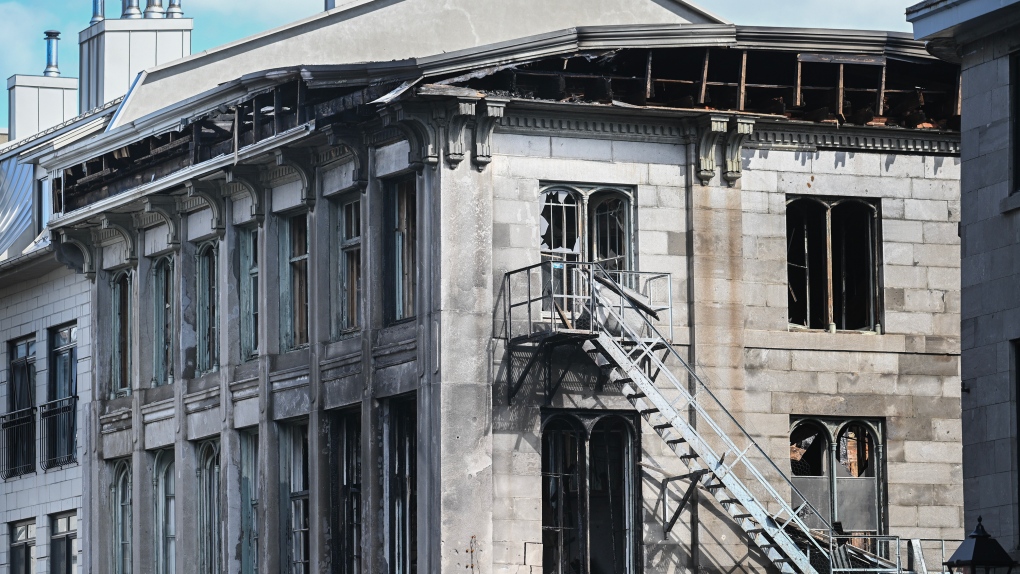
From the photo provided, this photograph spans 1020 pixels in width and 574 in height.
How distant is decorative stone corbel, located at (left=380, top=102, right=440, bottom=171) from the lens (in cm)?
3819

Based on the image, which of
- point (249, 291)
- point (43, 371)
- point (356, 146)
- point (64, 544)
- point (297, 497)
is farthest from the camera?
point (43, 371)

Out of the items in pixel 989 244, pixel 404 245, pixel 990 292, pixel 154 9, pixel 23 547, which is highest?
pixel 154 9

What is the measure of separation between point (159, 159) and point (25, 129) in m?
16.0

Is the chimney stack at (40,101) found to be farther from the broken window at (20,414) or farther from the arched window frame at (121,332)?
the arched window frame at (121,332)

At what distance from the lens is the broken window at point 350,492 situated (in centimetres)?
4078

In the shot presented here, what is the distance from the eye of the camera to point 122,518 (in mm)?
48156

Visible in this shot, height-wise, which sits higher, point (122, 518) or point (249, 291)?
point (249, 291)

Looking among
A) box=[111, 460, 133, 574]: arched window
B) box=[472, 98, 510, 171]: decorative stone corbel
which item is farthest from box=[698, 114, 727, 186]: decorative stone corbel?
box=[111, 460, 133, 574]: arched window

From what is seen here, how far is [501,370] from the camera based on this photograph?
125 ft

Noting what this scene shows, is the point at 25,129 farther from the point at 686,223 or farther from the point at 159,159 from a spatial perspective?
the point at 686,223

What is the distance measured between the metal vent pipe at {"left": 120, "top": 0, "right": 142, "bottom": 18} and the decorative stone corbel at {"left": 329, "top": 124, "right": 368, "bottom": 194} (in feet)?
52.8

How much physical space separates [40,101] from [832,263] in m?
26.8

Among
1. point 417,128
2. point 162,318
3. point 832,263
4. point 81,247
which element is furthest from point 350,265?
point 81,247

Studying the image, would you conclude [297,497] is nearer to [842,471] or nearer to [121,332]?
[121,332]
